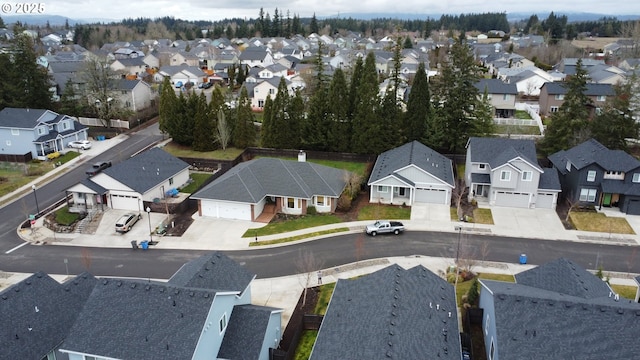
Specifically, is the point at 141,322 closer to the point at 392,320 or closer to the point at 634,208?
the point at 392,320

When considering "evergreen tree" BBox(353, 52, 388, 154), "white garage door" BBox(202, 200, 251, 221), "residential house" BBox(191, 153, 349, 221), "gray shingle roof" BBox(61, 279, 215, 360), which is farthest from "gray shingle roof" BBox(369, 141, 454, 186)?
"gray shingle roof" BBox(61, 279, 215, 360)

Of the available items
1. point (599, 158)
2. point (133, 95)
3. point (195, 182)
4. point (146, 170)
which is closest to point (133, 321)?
point (146, 170)

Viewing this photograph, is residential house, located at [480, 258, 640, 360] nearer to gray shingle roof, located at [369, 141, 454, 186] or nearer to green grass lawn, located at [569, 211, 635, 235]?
green grass lawn, located at [569, 211, 635, 235]

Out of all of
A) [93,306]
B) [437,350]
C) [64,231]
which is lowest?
[64,231]

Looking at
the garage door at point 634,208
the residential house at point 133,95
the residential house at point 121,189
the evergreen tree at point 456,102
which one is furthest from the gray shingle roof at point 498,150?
the residential house at point 133,95

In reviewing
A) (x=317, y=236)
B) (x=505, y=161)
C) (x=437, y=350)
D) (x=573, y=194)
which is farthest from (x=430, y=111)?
(x=437, y=350)

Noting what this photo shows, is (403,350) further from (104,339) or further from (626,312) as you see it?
(104,339)

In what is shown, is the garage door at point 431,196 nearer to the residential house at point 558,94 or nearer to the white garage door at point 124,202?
the white garage door at point 124,202
